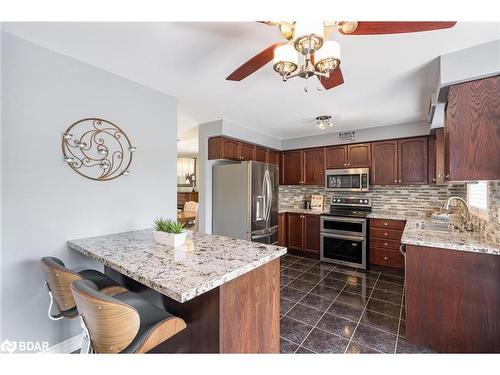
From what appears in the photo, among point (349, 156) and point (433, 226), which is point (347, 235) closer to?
point (433, 226)

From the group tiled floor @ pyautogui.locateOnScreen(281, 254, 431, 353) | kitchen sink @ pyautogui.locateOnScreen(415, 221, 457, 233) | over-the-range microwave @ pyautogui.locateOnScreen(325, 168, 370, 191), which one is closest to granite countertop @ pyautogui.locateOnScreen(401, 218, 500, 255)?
kitchen sink @ pyautogui.locateOnScreen(415, 221, 457, 233)

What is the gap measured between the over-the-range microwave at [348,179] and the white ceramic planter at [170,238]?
324cm

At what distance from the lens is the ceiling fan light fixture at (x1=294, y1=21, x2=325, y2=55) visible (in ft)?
3.24

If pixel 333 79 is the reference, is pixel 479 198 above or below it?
below

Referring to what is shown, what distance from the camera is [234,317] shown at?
1162 mm

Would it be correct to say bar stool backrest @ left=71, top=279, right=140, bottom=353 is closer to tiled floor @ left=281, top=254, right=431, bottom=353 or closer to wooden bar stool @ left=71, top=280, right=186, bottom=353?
wooden bar stool @ left=71, top=280, right=186, bottom=353

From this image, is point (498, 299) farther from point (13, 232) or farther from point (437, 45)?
point (13, 232)

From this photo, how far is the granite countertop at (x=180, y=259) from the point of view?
0.99 m

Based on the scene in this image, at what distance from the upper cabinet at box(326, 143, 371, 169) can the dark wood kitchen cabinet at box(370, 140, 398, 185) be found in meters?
0.11

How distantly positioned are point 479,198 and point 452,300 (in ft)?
4.07

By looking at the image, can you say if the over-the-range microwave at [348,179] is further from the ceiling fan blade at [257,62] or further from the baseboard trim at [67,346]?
the baseboard trim at [67,346]

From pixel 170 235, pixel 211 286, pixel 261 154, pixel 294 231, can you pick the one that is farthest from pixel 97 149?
pixel 294 231

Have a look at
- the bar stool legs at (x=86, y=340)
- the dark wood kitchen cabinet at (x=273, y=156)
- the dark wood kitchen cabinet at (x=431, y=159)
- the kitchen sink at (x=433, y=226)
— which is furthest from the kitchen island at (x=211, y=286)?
the dark wood kitchen cabinet at (x=431, y=159)
